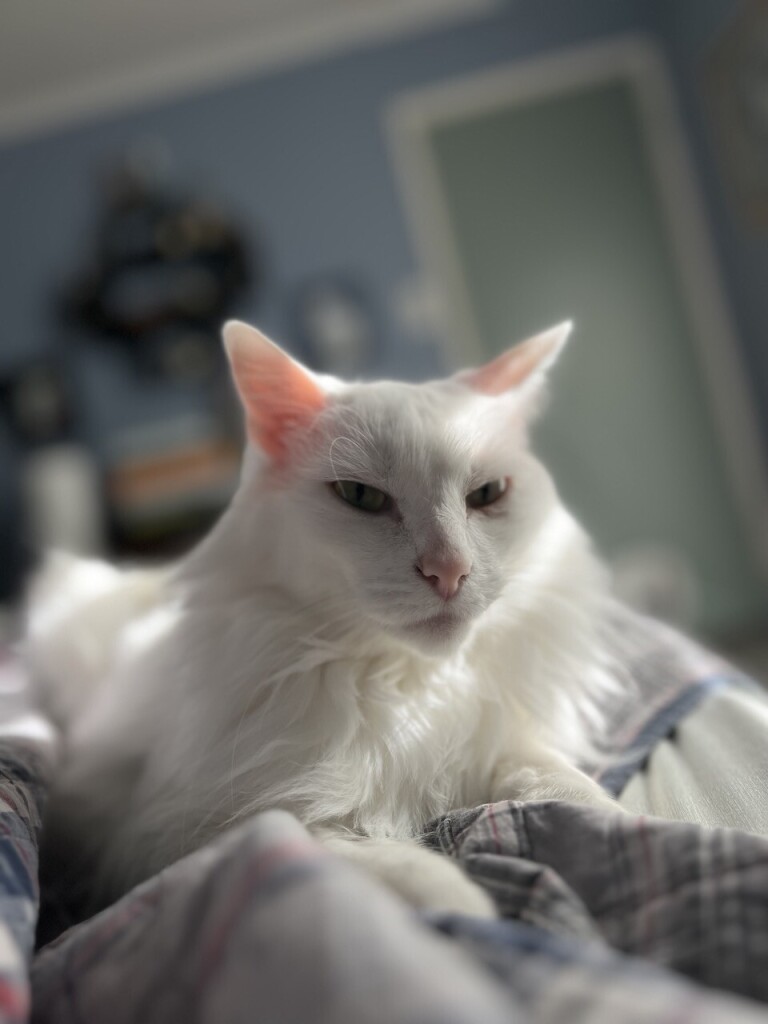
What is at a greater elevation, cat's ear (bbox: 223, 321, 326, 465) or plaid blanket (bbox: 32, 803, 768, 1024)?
cat's ear (bbox: 223, 321, 326, 465)

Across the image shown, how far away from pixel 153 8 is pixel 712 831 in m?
3.93

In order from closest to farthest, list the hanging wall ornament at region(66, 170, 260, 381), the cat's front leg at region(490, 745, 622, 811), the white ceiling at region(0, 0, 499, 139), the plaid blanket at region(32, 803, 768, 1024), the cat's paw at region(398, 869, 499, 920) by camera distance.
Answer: the plaid blanket at region(32, 803, 768, 1024) → the cat's paw at region(398, 869, 499, 920) → the cat's front leg at region(490, 745, 622, 811) → the white ceiling at region(0, 0, 499, 139) → the hanging wall ornament at region(66, 170, 260, 381)

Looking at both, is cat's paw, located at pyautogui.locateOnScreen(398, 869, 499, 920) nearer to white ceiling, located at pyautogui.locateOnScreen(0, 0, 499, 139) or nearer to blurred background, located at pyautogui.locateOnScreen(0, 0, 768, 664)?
blurred background, located at pyautogui.locateOnScreen(0, 0, 768, 664)

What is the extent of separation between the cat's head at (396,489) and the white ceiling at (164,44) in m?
3.36

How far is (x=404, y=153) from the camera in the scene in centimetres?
380

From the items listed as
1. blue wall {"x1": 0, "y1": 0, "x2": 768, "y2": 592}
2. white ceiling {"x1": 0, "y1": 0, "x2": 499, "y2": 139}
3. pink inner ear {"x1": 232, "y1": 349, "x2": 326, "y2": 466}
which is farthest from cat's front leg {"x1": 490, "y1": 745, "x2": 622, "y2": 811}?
white ceiling {"x1": 0, "y1": 0, "x2": 499, "y2": 139}

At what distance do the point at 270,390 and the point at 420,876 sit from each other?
1.68ft

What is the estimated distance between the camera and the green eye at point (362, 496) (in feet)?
2.55

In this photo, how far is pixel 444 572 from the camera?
2.29 ft

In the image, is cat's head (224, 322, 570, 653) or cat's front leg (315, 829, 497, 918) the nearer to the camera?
cat's front leg (315, 829, 497, 918)

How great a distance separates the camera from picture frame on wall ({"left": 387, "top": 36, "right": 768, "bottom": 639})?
3668mm

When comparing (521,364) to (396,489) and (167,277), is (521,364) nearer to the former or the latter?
(396,489)

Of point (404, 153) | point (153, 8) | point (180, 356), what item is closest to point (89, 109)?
point (153, 8)

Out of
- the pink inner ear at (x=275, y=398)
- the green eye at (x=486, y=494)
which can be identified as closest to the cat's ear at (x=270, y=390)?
the pink inner ear at (x=275, y=398)
